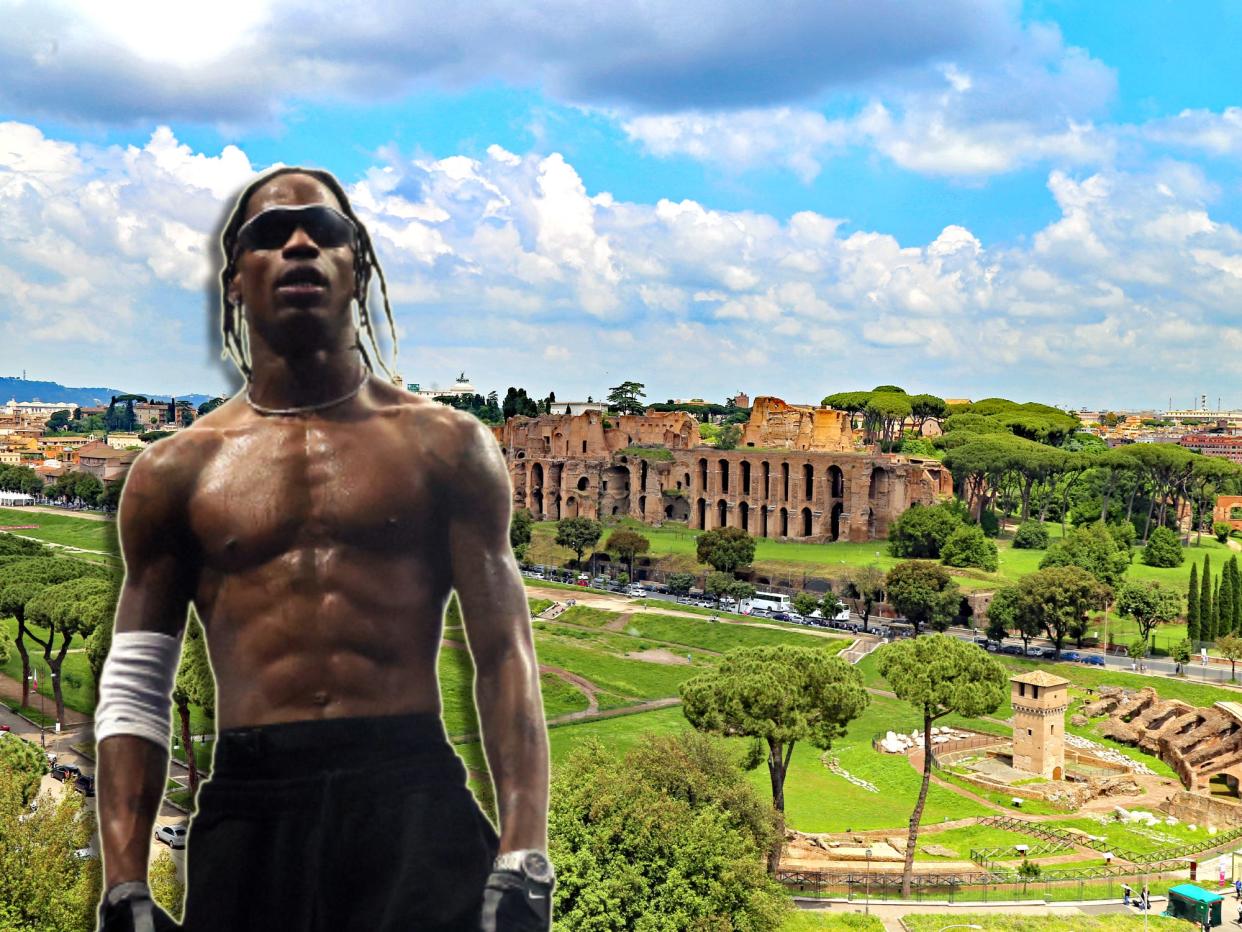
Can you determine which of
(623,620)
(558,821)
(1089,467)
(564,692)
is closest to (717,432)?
(1089,467)

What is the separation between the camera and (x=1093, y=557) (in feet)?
180

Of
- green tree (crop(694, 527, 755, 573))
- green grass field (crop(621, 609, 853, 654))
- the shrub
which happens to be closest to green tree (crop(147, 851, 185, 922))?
green grass field (crop(621, 609, 853, 654))

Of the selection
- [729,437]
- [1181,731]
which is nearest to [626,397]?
Result: [729,437]

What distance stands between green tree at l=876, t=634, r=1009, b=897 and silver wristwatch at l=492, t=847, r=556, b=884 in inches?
844

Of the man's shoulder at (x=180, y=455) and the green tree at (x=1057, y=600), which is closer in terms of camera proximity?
the man's shoulder at (x=180, y=455)

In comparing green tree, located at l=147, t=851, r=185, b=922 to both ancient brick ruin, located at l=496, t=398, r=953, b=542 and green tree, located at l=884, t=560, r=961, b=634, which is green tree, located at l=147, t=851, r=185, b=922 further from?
ancient brick ruin, located at l=496, t=398, r=953, b=542

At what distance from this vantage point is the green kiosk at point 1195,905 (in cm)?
2386

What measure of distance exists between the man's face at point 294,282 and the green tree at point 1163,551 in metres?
63.3

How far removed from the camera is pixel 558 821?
64.4 ft

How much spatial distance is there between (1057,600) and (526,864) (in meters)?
44.3

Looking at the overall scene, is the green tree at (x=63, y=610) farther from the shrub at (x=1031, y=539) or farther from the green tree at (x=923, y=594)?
the shrub at (x=1031, y=539)

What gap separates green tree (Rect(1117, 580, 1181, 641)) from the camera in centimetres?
4888

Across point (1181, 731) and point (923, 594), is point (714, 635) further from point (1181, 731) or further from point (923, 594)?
point (1181, 731)

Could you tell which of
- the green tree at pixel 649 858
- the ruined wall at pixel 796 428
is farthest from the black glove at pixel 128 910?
the ruined wall at pixel 796 428
